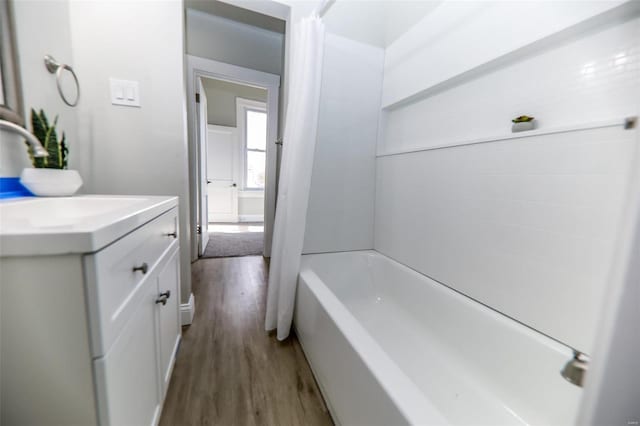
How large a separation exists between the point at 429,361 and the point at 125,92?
204 centimetres

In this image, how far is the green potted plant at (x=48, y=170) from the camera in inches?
35.0

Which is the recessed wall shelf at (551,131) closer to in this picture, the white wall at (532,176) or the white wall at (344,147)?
the white wall at (532,176)

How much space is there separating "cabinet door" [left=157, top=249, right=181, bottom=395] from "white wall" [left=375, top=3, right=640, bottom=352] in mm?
1314

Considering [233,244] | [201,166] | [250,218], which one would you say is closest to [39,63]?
[201,166]

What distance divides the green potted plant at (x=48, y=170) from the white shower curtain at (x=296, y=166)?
0.94m

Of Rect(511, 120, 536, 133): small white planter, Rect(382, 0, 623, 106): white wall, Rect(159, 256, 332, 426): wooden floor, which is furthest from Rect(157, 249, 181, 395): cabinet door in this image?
Rect(382, 0, 623, 106): white wall

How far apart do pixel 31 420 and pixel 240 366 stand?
924 mm

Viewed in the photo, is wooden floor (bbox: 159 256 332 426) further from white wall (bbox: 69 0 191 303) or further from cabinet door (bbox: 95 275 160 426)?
white wall (bbox: 69 0 191 303)

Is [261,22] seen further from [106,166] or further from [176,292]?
[176,292]

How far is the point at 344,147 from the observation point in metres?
1.81

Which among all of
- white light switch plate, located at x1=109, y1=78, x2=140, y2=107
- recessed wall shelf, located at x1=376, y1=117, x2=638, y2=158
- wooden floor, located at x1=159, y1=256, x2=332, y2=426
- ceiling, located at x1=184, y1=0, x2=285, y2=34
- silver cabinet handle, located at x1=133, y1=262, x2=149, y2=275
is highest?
ceiling, located at x1=184, y1=0, x2=285, y2=34

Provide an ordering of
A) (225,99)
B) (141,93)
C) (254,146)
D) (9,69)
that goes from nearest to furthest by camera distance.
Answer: (9,69), (141,93), (225,99), (254,146)

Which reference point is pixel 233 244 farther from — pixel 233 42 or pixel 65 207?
pixel 65 207

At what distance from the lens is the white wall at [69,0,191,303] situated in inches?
47.4
